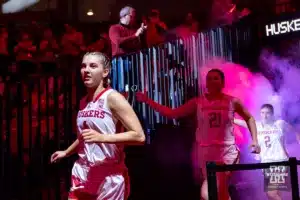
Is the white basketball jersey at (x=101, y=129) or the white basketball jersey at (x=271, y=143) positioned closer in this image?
the white basketball jersey at (x=101, y=129)

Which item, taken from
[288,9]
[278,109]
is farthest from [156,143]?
[288,9]

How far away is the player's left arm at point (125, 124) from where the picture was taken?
3.97m

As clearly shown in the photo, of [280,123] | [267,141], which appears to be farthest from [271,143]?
[280,123]

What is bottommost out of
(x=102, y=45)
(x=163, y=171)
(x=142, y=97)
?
(x=163, y=171)

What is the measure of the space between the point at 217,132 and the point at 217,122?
0.40 ft

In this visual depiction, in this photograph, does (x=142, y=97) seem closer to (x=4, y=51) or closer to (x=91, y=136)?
(x=91, y=136)

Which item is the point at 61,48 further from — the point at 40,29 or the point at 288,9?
the point at 288,9

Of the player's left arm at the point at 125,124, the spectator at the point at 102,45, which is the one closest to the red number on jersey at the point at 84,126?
the player's left arm at the point at 125,124

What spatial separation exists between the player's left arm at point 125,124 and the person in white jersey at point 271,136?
4.18m

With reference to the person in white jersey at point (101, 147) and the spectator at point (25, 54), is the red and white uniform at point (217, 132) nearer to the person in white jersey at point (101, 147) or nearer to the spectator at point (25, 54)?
the person in white jersey at point (101, 147)

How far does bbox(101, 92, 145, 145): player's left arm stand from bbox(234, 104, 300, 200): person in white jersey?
4.18m

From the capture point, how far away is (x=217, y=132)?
630cm

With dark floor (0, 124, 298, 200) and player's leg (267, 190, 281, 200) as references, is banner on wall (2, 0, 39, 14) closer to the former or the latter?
dark floor (0, 124, 298, 200)

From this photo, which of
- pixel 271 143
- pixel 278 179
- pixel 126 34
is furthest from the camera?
pixel 126 34
